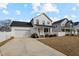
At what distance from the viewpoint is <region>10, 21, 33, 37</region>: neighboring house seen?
8.94 meters

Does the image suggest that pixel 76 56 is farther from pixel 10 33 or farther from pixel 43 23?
pixel 43 23

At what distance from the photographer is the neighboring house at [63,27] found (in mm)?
9012

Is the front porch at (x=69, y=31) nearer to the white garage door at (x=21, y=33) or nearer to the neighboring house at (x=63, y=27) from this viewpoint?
the neighboring house at (x=63, y=27)

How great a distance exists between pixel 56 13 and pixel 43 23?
4573 mm

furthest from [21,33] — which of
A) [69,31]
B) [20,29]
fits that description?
[69,31]

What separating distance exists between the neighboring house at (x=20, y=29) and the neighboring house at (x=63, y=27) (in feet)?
5.44

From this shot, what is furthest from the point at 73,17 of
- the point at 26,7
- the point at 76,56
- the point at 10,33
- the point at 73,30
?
the point at 10,33

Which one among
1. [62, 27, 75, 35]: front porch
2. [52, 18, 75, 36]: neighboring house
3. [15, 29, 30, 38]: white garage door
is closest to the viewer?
[15, 29, 30, 38]: white garage door

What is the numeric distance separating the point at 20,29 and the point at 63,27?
107 inches

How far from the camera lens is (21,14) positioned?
806cm

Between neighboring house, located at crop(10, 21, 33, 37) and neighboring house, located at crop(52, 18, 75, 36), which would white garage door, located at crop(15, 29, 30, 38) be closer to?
neighboring house, located at crop(10, 21, 33, 37)

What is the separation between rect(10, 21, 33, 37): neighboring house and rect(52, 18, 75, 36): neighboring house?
1.66 metres

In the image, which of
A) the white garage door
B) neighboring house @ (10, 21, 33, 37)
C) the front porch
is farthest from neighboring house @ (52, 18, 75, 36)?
the white garage door

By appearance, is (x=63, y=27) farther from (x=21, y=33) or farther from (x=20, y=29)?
(x=21, y=33)
